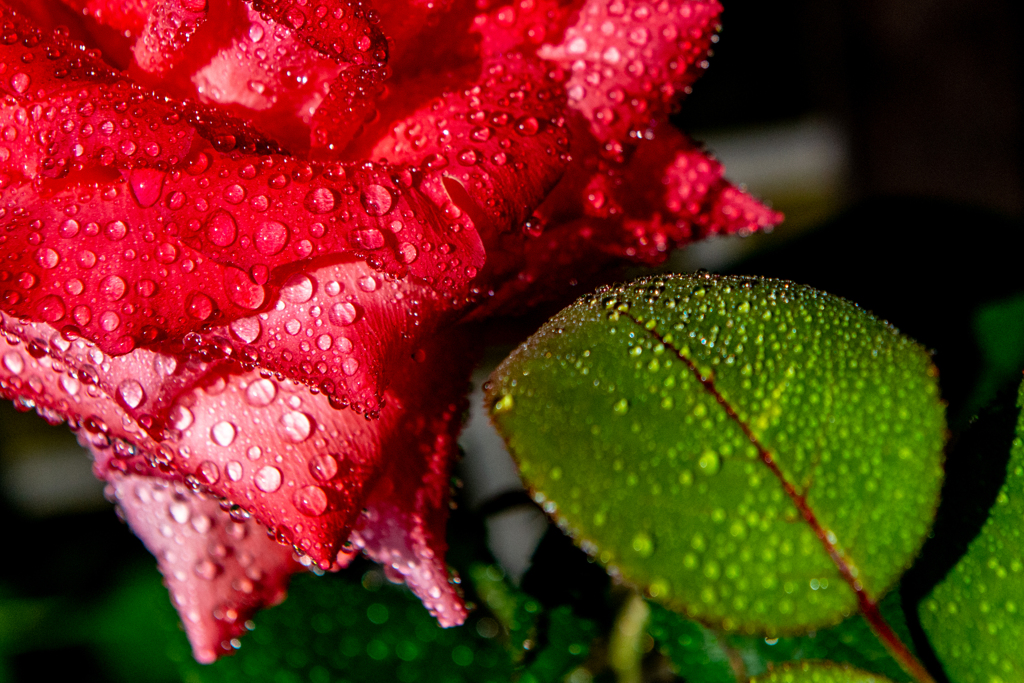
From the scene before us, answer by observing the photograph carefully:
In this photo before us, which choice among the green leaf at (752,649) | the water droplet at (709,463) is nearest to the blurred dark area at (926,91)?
the green leaf at (752,649)

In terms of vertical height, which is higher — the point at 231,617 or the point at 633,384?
the point at 633,384

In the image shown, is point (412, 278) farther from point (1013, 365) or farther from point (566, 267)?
point (1013, 365)

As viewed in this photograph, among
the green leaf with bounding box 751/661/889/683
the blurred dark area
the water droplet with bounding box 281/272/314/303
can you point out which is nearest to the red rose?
the water droplet with bounding box 281/272/314/303

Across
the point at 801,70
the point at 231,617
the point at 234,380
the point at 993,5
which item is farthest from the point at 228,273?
the point at 801,70

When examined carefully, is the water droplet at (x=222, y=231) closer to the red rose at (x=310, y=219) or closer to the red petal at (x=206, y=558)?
the red rose at (x=310, y=219)

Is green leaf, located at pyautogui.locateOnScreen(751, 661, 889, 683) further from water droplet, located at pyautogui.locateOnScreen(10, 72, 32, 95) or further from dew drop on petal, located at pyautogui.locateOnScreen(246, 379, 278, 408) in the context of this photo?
water droplet, located at pyautogui.locateOnScreen(10, 72, 32, 95)

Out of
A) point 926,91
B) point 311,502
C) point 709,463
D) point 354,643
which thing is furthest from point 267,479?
point 926,91
